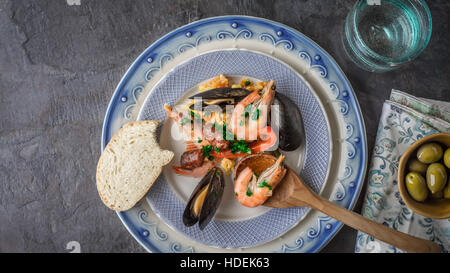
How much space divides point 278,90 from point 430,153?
2.74 ft

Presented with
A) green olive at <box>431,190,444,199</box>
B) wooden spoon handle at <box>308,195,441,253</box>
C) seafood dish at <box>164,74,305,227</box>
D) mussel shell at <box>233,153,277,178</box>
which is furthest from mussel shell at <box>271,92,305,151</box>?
green olive at <box>431,190,444,199</box>

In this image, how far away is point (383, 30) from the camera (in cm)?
179

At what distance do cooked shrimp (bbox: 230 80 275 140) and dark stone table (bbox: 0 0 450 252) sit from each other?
1.91ft

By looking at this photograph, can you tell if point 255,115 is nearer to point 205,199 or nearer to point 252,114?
point 252,114

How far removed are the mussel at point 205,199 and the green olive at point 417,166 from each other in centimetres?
100

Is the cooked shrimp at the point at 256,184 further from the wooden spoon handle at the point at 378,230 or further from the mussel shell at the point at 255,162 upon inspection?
the wooden spoon handle at the point at 378,230

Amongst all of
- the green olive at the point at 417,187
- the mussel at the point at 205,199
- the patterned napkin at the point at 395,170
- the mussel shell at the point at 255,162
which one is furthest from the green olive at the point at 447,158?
the mussel at the point at 205,199

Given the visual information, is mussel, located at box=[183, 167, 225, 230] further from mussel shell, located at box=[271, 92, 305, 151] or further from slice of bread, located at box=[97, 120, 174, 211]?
mussel shell, located at box=[271, 92, 305, 151]

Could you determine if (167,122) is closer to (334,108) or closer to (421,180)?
(334,108)

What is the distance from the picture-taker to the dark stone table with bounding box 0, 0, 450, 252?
1817 millimetres

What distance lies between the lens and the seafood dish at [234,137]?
1583mm

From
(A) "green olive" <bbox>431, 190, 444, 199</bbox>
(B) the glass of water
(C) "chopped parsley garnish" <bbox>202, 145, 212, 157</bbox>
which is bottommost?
(A) "green olive" <bbox>431, 190, 444, 199</bbox>
